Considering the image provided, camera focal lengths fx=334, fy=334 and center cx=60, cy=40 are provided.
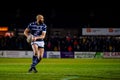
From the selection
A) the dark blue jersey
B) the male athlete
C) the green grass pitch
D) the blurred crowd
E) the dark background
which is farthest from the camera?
the dark background

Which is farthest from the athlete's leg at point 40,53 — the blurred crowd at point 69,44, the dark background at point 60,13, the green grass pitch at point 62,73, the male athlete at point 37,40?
the dark background at point 60,13

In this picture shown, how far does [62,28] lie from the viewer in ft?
163

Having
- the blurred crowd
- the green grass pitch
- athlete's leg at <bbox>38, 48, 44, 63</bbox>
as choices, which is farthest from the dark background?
athlete's leg at <bbox>38, 48, 44, 63</bbox>

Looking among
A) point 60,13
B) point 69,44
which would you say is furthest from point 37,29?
point 60,13

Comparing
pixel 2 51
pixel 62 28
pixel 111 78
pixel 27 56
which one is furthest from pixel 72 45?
pixel 111 78

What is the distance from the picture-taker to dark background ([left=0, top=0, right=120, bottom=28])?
52.6m

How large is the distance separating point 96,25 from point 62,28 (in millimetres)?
5366

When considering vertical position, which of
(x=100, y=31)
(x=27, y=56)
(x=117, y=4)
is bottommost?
(x=27, y=56)

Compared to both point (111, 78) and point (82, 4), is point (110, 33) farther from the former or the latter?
point (111, 78)

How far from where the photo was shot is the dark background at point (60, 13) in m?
52.6

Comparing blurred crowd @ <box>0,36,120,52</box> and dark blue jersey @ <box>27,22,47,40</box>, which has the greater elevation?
dark blue jersey @ <box>27,22,47,40</box>

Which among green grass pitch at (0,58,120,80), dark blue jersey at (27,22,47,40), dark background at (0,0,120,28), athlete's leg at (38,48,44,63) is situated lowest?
green grass pitch at (0,58,120,80)

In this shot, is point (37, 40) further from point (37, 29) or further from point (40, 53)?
point (40, 53)

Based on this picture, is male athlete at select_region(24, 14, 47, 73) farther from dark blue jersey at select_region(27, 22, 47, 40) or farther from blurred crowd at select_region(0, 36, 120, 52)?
blurred crowd at select_region(0, 36, 120, 52)
